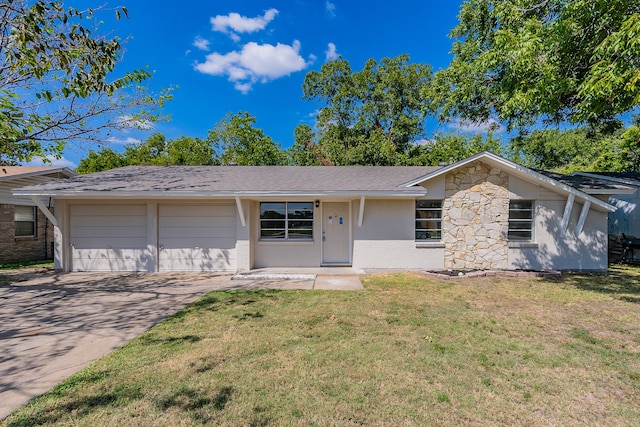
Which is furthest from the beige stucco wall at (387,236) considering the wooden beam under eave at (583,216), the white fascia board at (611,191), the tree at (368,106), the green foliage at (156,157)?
the green foliage at (156,157)

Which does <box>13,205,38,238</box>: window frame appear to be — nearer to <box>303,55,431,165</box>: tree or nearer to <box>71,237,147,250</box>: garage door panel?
<box>71,237,147,250</box>: garage door panel

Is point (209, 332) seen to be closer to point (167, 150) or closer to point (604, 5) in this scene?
point (604, 5)

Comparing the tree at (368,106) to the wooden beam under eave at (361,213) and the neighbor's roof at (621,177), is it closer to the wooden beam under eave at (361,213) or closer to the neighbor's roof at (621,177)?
the neighbor's roof at (621,177)

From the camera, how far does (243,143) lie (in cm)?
2650

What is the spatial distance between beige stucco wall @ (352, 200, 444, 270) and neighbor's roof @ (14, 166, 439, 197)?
777mm

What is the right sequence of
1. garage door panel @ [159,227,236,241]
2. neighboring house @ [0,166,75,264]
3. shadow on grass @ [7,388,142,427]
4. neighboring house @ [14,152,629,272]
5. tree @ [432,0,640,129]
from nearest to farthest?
shadow on grass @ [7,388,142,427] → tree @ [432,0,640,129] → neighboring house @ [14,152,629,272] → garage door panel @ [159,227,236,241] → neighboring house @ [0,166,75,264]

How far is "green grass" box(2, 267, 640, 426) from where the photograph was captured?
2.70m

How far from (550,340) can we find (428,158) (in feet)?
62.0

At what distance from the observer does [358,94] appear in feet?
76.1

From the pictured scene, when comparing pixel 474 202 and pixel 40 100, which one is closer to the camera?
pixel 40 100

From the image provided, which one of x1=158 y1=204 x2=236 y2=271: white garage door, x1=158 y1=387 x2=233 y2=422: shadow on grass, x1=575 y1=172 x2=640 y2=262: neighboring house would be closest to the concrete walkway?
x1=158 y1=204 x2=236 y2=271: white garage door

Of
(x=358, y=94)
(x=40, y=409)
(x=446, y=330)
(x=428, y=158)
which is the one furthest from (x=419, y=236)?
(x=358, y=94)

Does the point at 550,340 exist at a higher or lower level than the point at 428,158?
lower

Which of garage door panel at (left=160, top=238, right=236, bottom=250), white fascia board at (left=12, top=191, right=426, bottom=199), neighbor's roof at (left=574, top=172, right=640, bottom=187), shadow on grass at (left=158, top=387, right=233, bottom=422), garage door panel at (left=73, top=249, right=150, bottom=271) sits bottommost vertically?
shadow on grass at (left=158, top=387, right=233, bottom=422)
